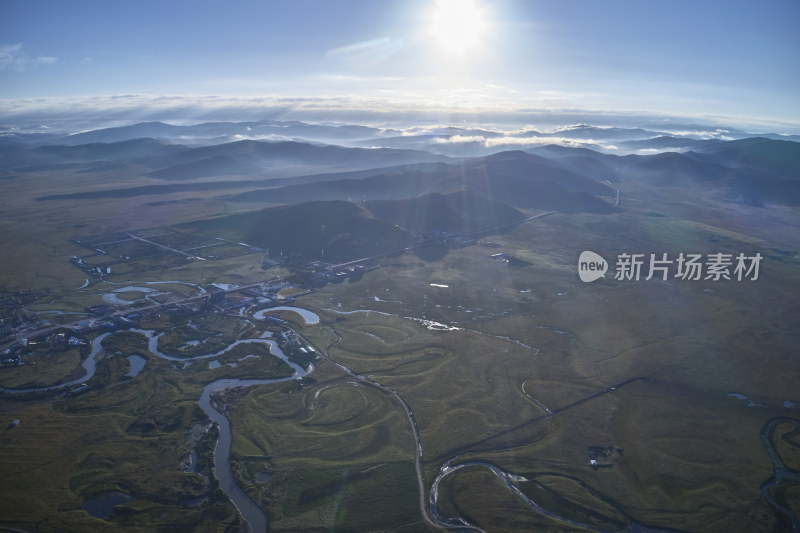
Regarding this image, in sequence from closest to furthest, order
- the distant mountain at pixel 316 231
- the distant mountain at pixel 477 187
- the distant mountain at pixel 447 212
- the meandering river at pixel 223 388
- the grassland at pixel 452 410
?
the meandering river at pixel 223 388
the grassland at pixel 452 410
the distant mountain at pixel 316 231
the distant mountain at pixel 447 212
the distant mountain at pixel 477 187

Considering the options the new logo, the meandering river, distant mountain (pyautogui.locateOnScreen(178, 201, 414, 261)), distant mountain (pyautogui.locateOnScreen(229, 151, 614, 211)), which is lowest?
the meandering river

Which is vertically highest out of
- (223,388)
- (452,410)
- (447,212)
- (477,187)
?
(477,187)

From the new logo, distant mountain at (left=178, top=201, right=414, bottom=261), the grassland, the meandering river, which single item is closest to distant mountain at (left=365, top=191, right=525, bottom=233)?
distant mountain at (left=178, top=201, right=414, bottom=261)

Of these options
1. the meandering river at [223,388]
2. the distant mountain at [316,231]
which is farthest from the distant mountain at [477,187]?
the meandering river at [223,388]

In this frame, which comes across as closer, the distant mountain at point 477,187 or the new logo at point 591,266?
the new logo at point 591,266

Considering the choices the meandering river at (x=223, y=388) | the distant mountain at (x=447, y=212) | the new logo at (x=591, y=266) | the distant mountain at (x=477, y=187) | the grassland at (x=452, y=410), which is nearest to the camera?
the meandering river at (x=223, y=388)

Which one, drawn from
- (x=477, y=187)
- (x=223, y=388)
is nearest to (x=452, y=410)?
(x=223, y=388)

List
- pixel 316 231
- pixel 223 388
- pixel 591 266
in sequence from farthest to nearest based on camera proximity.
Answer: pixel 316 231
pixel 591 266
pixel 223 388

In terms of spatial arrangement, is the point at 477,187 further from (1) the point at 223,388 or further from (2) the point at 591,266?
(1) the point at 223,388

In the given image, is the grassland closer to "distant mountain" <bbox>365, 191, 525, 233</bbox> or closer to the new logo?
the new logo

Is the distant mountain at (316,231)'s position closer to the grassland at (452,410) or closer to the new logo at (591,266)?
the grassland at (452,410)

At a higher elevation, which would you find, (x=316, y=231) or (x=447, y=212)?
(x=447, y=212)

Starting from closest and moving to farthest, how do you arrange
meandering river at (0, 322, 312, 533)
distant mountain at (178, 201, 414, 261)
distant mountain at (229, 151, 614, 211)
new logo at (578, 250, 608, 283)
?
meandering river at (0, 322, 312, 533) < new logo at (578, 250, 608, 283) < distant mountain at (178, 201, 414, 261) < distant mountain at (229, 151, 614, 211)
